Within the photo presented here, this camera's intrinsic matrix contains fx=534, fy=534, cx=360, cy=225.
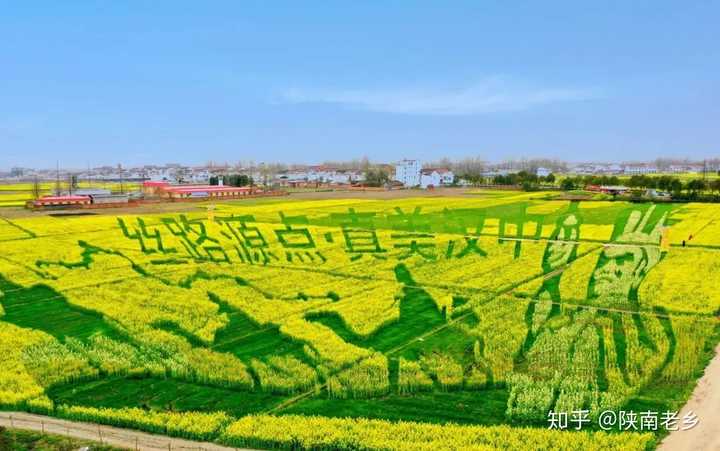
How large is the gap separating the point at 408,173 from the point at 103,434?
118 metres

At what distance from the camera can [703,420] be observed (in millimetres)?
10828

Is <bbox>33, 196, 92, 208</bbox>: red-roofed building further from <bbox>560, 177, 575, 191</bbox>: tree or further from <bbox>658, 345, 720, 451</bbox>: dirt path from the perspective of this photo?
<bbox>560, 177, 575, 191</bbox>: tree

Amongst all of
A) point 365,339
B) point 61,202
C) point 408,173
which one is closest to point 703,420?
point 365,339

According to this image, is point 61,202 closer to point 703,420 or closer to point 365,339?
point 365,339

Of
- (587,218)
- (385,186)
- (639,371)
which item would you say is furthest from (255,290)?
(385,186)

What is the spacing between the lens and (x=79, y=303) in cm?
1927

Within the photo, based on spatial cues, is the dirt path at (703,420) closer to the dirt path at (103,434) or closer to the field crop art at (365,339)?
the field crop art at (365,339)

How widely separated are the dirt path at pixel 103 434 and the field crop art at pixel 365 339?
23 centimetres

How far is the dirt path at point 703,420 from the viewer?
32.6 ft

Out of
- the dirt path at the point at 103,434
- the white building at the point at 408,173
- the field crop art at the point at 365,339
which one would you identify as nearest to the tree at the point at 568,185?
the white building at the point at 408,173

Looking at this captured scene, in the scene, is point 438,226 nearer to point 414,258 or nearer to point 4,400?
point 414,258

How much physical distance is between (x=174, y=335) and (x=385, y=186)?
9151cm

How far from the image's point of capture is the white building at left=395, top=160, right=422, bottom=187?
388ft

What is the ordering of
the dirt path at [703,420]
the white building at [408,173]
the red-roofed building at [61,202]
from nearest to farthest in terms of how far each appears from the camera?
the dirt path at [703,420]
the red-roofed building at [61,202]
the white building at [408,173]
